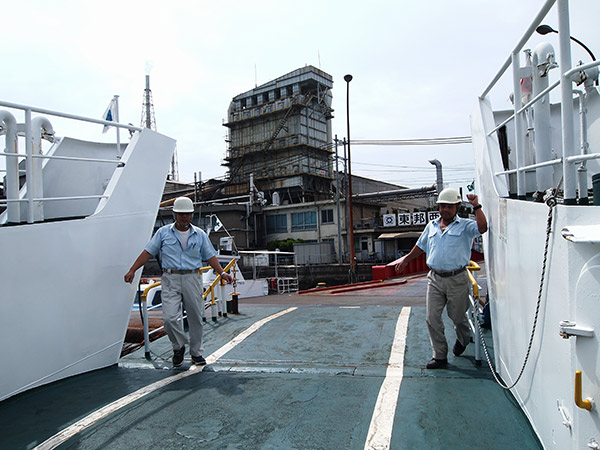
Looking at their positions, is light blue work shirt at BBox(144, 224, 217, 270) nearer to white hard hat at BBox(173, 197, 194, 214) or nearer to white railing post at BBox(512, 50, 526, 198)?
white hard hat at BBox(173, 197, 194, 214)

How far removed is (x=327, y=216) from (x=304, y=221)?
104 inches

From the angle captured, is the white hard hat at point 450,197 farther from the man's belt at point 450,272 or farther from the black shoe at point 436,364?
the black shoe at point 436,364

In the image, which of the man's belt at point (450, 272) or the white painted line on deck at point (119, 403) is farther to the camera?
the man's belt at point (450, 272)

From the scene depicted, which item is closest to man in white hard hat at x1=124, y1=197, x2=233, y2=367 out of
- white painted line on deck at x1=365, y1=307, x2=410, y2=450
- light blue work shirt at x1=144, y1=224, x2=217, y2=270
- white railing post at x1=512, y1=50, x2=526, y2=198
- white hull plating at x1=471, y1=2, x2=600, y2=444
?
light blue work shirt at x1=144, y1=224, x2=217, y2=270

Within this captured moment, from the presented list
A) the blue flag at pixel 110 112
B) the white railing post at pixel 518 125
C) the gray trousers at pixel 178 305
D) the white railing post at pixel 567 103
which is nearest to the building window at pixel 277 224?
the blue flag at pixel 110 112

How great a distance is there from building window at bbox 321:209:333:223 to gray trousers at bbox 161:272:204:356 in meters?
36.9

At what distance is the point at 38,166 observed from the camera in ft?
17.3

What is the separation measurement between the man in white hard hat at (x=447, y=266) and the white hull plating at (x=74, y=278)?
3.41 m

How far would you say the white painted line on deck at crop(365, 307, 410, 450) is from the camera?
130 inches

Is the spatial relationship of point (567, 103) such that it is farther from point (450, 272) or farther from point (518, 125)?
point (450, 272)

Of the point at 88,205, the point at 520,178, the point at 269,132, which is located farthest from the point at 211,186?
the point at 520,178

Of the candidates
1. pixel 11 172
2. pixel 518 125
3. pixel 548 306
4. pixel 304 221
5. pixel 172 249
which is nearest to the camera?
pixel 548 306

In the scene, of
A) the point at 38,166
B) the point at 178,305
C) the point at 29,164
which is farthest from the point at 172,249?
the point at 38,166

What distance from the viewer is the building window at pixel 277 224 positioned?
149ft
